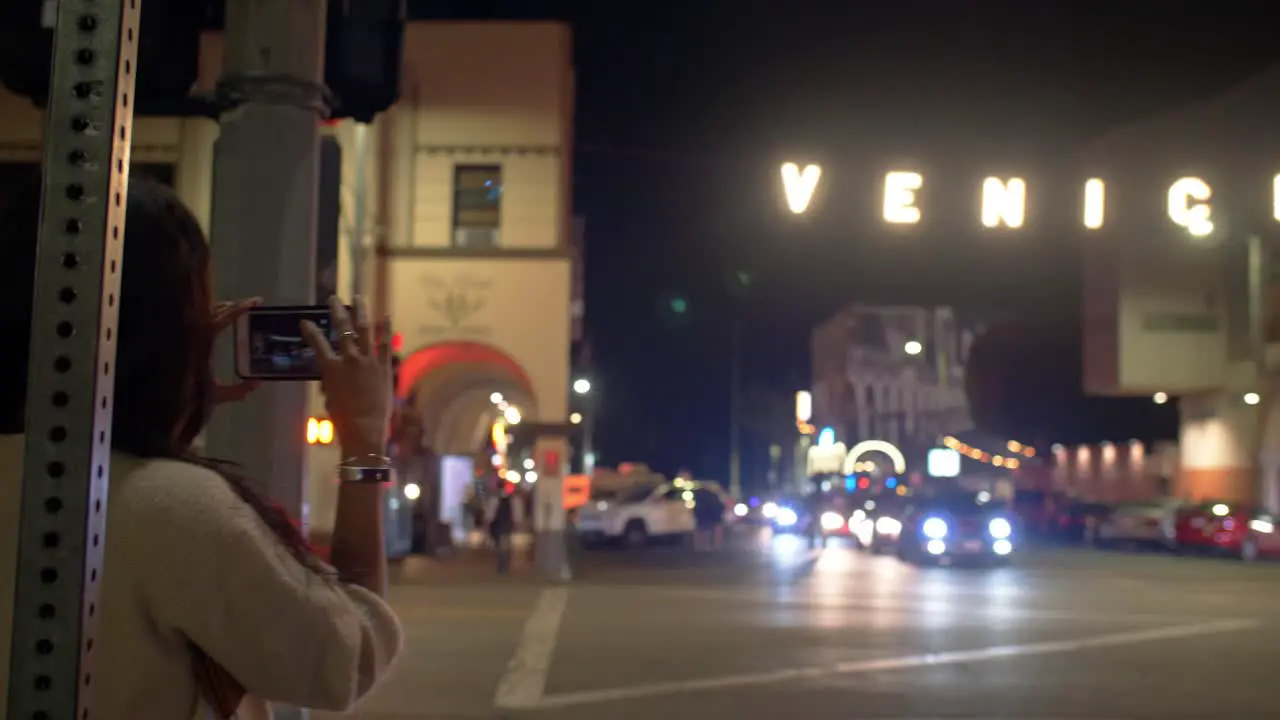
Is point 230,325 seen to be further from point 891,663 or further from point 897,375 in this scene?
point 897,375

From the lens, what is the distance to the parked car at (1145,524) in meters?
34.7

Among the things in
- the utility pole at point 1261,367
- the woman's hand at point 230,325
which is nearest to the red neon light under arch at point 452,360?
the utility pole at point 1261,367

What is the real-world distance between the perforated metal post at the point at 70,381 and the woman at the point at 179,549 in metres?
0.23

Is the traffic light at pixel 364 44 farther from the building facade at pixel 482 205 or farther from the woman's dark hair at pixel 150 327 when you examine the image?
the building facade at pixel 482 205

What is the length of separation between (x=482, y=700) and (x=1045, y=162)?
45.3ft

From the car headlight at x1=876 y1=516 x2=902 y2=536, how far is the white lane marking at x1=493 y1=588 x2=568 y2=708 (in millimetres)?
15243

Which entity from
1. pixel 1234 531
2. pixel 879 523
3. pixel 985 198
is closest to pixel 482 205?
pixel 879 523

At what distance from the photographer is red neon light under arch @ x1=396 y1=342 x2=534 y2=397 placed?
29.9 metres

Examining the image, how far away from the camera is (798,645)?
13.5 metres

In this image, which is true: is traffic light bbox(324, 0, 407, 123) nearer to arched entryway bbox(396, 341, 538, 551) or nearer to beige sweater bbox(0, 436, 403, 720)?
beige sweater bbox(0, 436, 403, 720)

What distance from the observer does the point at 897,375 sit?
10269cm

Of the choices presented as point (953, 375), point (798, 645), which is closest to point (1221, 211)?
point (798, 645)

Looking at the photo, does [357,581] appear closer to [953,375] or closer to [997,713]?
[997,713]

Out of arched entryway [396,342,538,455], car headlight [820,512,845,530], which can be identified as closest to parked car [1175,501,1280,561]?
car headlight [820,512,845,530]
